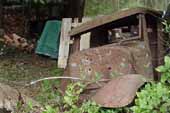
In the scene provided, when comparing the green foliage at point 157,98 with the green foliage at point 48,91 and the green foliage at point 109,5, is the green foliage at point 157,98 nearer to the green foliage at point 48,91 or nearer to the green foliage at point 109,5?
the green foliage at point 48,91

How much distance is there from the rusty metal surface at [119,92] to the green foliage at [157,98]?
0.31 metres

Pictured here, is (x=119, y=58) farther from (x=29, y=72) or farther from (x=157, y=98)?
(x=29, y=72)

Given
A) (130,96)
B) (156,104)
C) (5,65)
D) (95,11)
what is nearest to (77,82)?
(130,96)

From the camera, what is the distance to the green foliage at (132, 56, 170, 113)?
11.8 feet

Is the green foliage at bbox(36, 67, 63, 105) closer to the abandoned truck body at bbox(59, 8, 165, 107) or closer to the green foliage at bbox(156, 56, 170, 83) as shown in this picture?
the abandoned truck body at bbox(59, 8, 165, 107)

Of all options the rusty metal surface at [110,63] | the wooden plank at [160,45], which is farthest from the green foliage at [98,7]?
the rusty metal surface at [110,63]

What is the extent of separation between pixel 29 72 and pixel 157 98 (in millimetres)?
4784

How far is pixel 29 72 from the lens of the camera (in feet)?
26.9

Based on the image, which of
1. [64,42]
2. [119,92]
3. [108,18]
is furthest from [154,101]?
[64,42]

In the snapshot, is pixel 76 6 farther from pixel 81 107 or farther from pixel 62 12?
pixel 81 107

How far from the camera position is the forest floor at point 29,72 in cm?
653

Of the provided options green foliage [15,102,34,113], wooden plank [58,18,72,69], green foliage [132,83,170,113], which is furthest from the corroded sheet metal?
wooden plank [58,18,72,69]

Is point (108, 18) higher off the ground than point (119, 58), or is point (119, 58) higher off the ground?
point (108, 18)

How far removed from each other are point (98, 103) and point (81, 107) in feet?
0.60
